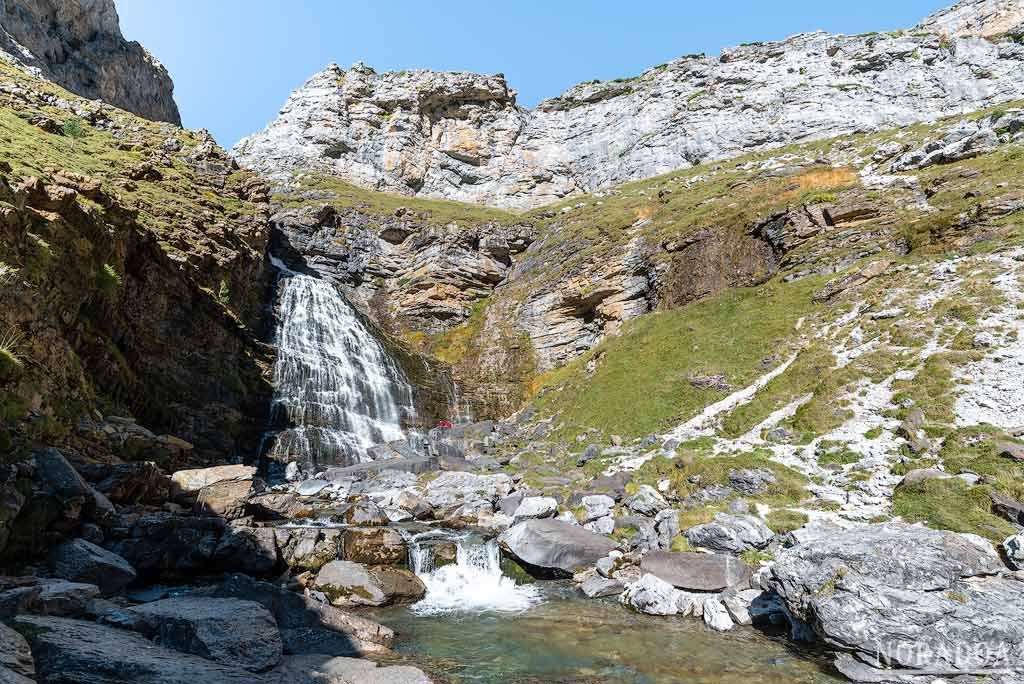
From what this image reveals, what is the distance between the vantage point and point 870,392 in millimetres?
17969

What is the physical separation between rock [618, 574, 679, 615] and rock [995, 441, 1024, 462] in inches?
366

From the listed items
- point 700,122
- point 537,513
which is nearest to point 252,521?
point 537,513

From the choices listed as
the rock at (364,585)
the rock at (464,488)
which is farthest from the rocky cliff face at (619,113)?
the rock at (364,585)

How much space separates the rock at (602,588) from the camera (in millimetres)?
12664

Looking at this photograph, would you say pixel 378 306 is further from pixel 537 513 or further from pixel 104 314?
pixel 537 513

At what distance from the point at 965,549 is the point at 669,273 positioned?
2998cm

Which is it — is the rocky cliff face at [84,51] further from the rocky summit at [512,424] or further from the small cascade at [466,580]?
the small cascade at [466,580]

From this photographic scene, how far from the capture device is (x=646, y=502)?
53.8 feet

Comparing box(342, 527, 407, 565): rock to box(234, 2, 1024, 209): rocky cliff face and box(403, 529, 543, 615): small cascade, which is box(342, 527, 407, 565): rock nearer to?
box(403, 529, 543, 615): small cascade

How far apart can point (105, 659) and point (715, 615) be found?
34.3 ft

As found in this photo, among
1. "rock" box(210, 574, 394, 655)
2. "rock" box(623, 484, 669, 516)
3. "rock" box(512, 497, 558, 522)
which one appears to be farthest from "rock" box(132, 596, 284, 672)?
"rock" box(623, 484, 669, 516)

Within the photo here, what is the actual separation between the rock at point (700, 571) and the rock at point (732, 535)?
2.76ft

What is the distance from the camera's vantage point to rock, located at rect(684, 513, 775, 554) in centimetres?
1300

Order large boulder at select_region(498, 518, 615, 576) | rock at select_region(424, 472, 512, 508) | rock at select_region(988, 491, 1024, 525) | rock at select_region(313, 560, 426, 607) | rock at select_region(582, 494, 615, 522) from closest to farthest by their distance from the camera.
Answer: rock at select_region(988, 491, 1024, 525) < rock at select_region(313, 560, 426, 607) < large boulder at select_region(498, 518, 615, 576) < rock at select_region(582, 494, 615, 522) < rock at select_region(424, 472, 512, 508)
